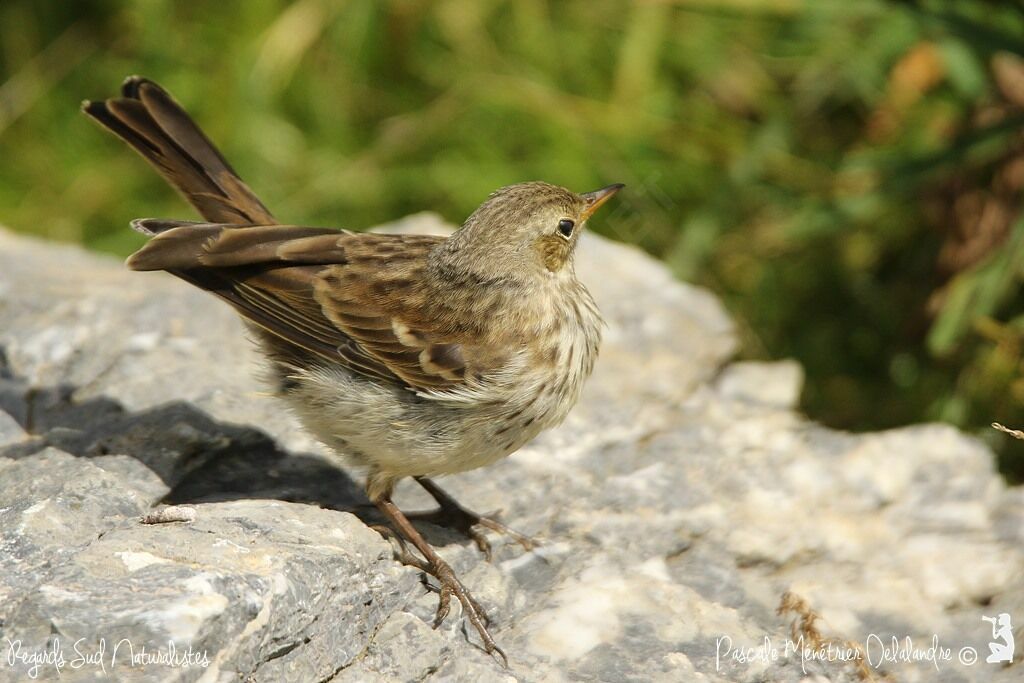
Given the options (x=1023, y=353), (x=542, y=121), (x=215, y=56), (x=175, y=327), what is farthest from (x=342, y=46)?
(x=1023, y=353)

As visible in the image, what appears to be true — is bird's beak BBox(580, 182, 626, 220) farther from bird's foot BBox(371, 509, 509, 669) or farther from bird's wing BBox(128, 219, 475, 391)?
bird's foot BBox(371, 509, 509, 669)

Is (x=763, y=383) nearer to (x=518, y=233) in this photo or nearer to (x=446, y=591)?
(x=518, y=233)

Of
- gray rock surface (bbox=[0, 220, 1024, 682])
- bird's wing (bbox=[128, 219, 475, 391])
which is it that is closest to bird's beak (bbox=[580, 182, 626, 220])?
bird's wing (bbox=[128, 219, 475, 391])

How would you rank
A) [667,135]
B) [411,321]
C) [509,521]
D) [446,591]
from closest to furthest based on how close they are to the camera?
1. [446,591]
2. [411,321]
3. [509,521]
4. [667,135]

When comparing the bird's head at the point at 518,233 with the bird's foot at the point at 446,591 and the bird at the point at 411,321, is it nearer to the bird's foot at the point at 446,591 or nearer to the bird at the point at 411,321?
the bird at the point at 411,321

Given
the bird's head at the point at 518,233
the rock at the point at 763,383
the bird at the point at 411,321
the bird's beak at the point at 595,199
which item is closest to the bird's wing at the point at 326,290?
the bird at the point at 411,321

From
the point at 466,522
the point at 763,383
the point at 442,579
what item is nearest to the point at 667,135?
the point at 763,383

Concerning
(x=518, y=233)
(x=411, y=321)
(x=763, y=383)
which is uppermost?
(x=518, y=233)

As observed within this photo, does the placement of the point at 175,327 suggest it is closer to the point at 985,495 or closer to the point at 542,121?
the point at 542,121
